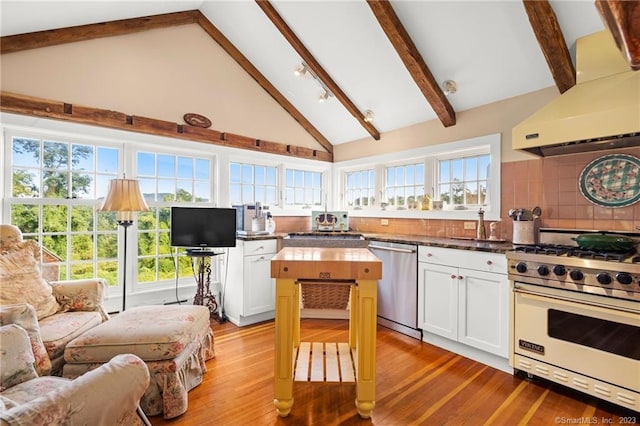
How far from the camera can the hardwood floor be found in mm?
1786

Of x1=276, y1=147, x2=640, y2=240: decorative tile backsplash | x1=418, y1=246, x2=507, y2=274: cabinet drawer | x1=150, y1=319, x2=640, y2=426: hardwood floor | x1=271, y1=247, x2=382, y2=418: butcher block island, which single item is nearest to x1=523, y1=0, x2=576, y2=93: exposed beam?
x1=276, y1=147, x2=640, y2=240: decorative tile backsplash

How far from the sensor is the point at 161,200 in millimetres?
3316

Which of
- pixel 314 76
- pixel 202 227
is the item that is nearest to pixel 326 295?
pixel 202 227

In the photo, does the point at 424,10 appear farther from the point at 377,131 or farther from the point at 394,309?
the point at 394,309

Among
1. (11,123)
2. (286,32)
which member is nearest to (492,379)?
(286,32)

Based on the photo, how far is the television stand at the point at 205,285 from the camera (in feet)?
9.95

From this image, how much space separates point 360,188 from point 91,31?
337 cm

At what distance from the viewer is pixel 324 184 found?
15.5ft

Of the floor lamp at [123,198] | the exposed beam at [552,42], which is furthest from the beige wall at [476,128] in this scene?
the floor lamp at [123,198]

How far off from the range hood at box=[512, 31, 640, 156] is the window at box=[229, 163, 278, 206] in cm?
285

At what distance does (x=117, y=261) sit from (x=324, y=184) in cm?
283

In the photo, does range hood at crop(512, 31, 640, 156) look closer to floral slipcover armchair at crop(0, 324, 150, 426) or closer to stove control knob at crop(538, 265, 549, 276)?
stove control knob at crop(538, 265, 549, 276)

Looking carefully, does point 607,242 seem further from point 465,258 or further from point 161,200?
point 161,200

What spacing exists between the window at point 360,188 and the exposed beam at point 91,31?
8.94 feet
